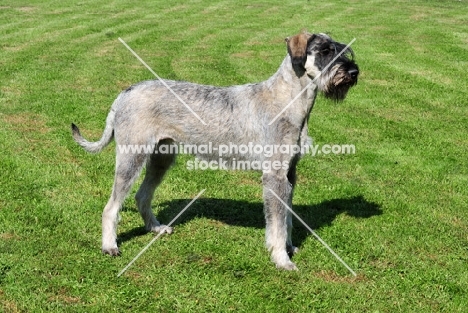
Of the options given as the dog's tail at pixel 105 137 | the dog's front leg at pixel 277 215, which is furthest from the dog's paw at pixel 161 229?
the dog's front leg at pixel 277 215

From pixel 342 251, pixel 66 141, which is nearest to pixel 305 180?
pixel 342 251

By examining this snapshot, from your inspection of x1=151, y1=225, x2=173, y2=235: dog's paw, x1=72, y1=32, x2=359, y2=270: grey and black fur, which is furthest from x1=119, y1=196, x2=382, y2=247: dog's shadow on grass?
x1=72, y1=32, x2=359, y2=270: grey and black fur

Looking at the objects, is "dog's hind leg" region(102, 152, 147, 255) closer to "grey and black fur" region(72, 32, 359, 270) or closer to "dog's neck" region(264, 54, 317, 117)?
"grey and black fur" region(72, 32, 359, 270)

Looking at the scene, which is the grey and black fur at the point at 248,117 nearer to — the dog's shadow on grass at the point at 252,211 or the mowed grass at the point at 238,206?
the mowed grass at the point at 238,206

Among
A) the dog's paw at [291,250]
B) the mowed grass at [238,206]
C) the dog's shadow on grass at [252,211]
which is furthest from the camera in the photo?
the dog's shadow on grass at [252,211]

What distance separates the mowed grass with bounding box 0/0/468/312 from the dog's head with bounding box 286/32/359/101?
82.4 inches

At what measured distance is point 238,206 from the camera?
848 centimetres

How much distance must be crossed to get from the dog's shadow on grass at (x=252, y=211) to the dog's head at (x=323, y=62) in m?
2.16

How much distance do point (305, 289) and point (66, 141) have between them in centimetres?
630

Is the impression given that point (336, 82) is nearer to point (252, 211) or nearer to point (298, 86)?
point (298, 86)

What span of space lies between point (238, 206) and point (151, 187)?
1.48 meters

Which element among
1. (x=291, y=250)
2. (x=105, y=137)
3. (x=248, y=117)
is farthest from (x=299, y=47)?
(x=105, y=137)

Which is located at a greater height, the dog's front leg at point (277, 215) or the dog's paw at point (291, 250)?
the dog's front leg at point (277, 215)

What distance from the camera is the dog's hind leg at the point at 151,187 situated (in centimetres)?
756
